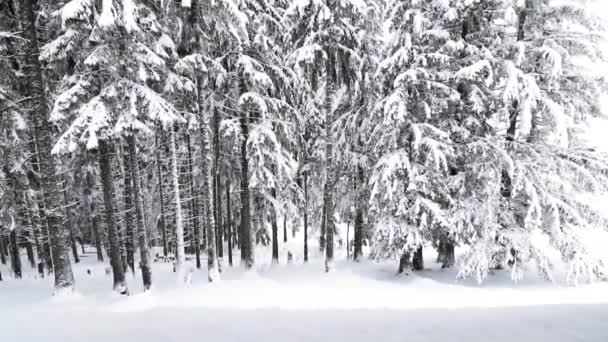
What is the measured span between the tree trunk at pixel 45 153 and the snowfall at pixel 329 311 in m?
1.08

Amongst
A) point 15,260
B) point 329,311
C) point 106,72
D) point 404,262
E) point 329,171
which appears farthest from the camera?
point 15,260

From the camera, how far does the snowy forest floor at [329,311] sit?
5742 mm

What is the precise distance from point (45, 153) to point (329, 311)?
10177 mm

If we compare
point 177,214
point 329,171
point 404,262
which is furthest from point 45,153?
point 404,262

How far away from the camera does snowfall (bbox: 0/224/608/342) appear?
226 inches

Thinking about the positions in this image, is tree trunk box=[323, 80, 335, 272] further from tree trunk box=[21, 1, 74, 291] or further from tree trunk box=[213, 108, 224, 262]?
tree trunk box=[21, 1, 74, 291]

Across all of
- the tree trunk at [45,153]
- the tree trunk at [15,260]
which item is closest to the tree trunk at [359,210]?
the tree trunk at [45,153]

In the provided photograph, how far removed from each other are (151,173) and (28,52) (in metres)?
17.6

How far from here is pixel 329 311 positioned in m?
7.89

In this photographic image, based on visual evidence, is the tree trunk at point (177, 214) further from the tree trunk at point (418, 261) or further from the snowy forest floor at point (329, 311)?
the tree trunk at point (418, 261)

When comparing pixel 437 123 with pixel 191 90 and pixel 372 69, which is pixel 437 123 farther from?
pixel 191 90

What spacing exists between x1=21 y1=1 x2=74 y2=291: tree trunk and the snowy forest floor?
108 cm

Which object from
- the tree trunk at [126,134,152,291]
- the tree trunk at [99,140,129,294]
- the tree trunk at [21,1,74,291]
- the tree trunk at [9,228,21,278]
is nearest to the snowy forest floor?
the tree trunk at [99,140,129,294]

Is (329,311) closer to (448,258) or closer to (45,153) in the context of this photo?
(448,258)
